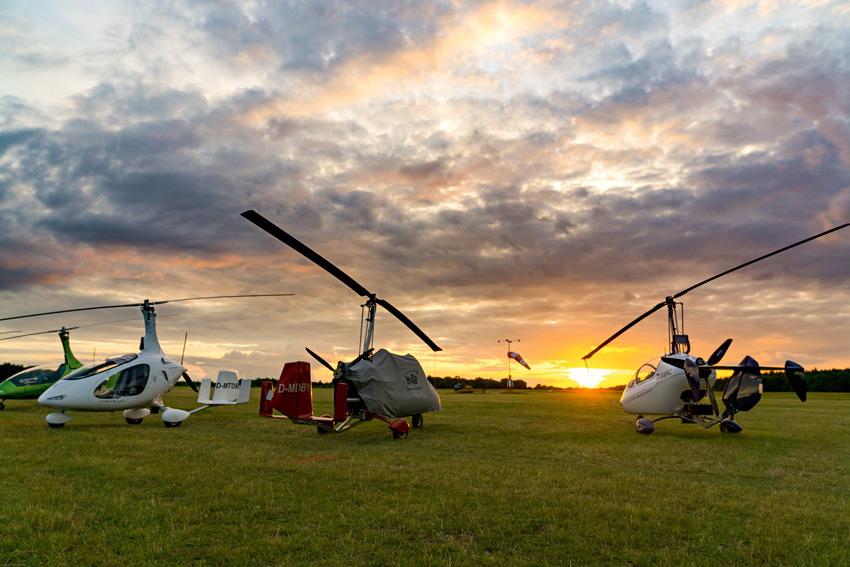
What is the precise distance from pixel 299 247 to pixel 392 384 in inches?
269

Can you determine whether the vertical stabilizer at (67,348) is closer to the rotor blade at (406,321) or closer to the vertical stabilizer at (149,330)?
the vertical stabilizer at (149,330)

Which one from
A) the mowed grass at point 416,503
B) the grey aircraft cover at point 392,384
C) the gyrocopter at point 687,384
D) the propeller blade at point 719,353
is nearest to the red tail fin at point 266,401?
the mowed grass at point 416,503

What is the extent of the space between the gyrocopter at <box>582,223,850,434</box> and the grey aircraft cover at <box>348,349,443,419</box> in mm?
6743

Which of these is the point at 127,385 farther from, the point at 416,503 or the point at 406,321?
the point at 416,503

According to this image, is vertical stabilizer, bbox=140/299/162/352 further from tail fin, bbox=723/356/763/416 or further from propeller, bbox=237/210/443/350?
tail fin, bbox=723/356/763/416

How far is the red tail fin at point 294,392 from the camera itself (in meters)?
14.5

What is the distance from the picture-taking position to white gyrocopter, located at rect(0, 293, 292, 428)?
1750cm

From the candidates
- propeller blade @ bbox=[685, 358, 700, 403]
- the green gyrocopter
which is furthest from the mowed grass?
the green gyrocopter

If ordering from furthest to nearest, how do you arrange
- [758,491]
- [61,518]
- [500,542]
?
1. [758,491]
2. [61,518]
3. [500,542]

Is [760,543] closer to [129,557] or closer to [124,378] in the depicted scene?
[129,557]

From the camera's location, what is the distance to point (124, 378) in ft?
60.2

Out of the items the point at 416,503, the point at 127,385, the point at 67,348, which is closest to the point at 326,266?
the point at 416,503

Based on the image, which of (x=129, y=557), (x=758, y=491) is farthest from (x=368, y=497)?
(x=758, y=491)

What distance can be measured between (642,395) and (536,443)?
6.03 m
